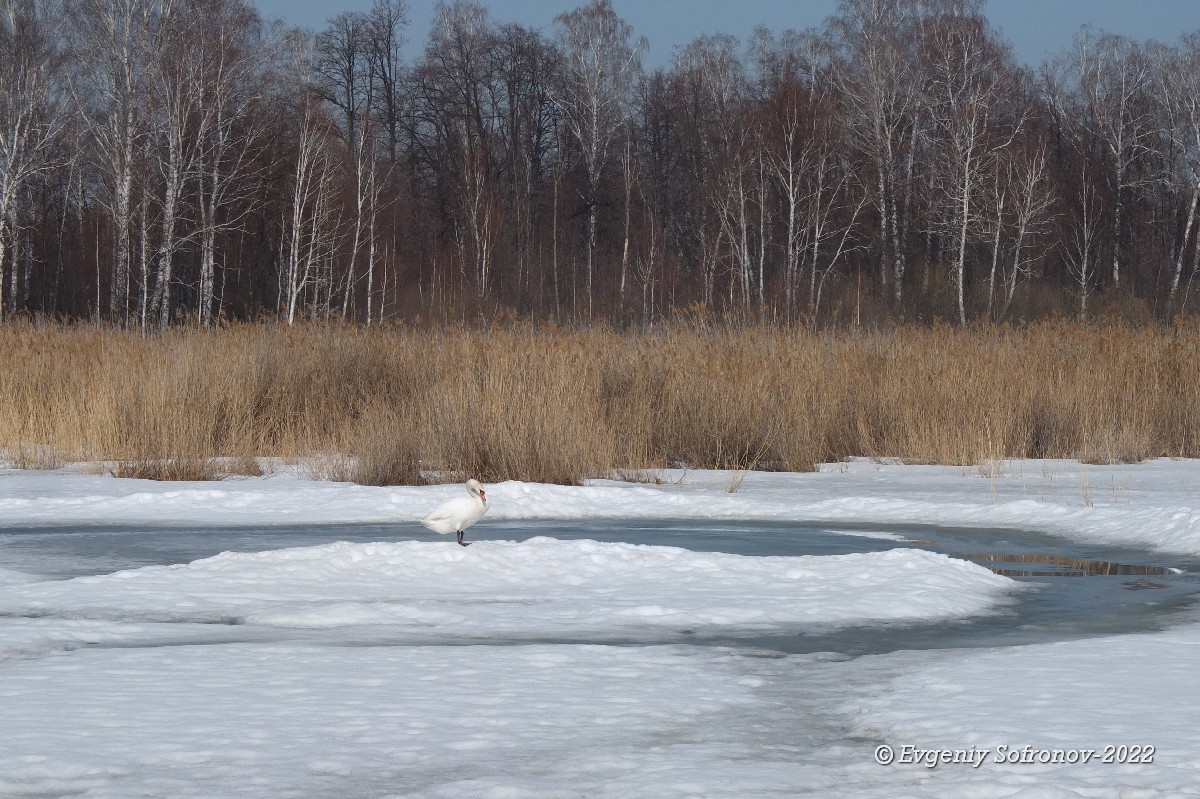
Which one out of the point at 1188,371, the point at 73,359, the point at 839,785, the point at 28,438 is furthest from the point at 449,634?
the point at 1188,371

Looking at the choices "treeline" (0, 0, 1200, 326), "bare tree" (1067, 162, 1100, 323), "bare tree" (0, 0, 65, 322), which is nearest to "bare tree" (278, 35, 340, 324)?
"treeline" (0, 0, 1200, 326)

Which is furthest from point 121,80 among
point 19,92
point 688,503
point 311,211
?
point 688,503

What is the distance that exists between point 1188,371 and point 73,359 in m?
11.4

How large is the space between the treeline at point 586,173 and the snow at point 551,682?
20.9 metres

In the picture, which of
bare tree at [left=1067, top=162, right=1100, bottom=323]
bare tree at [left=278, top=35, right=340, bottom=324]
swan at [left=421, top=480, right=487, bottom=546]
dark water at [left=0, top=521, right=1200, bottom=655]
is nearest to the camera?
dark water at [left=0, top=521, right=1200, bottom=655]

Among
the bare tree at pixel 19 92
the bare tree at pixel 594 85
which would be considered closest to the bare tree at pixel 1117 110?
the bare tree at pixel 594 85

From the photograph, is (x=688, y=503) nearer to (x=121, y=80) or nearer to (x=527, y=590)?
(x=527, y=590)

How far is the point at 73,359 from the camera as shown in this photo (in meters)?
13.5

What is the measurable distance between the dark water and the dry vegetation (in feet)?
8.49

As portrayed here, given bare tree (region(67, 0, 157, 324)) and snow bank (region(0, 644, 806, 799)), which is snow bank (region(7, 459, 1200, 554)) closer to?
snow bank (region(0, 644, 806, 799))

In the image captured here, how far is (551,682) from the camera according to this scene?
379 centimetres

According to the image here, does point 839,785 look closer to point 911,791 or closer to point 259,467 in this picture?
point 911,791

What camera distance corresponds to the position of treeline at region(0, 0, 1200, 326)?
1109 inches

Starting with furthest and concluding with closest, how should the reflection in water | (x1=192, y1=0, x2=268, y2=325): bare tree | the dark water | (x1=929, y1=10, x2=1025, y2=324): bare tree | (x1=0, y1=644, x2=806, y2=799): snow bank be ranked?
(x1=929, y1=10, x2=1025, y2=324): bare tree, (x1=192, y1=0, x2=268, y2=325): bare tree, the reflection in water, the dark water, (x1=0, y1=644, x2=806, y2=799): snow bank
